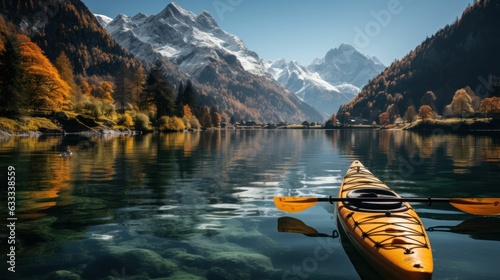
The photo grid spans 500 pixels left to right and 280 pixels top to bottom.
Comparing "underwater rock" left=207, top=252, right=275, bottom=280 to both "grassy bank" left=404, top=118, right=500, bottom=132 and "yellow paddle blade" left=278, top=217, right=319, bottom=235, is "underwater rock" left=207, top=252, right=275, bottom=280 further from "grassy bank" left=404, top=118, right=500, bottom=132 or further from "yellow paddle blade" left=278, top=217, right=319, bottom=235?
"grassy bank" left=404, top=118, right=500, bottom=132

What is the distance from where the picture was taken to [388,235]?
1086 cm

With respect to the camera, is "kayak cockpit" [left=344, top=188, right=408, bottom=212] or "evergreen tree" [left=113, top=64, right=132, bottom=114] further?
"evergreen tree" [left=113, top=64, right=132, bottom=114]

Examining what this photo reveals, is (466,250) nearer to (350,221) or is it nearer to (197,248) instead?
(350,221)

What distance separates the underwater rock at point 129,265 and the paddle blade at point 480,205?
36.6 ft

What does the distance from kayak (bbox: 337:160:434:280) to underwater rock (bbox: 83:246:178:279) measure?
5880 millimetres

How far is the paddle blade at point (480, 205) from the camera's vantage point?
46.9ft

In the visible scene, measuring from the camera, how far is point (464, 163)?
37219 millimetres

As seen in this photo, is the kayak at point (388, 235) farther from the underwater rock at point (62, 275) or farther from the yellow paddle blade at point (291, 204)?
the underwater rock at point (62, 275)

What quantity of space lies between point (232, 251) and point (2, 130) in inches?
2818

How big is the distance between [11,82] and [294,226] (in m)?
73.6

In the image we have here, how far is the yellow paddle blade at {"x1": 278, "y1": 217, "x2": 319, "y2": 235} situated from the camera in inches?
575

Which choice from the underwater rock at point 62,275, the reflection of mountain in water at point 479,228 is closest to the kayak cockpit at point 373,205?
the reflection of mountain in water at point 479,228

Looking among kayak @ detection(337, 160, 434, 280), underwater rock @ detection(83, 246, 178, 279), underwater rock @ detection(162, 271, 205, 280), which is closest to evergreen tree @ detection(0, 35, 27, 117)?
underwater rock @ detection(83, 246, 178, 279)

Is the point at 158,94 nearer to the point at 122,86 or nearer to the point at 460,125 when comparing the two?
the point at 122,86
